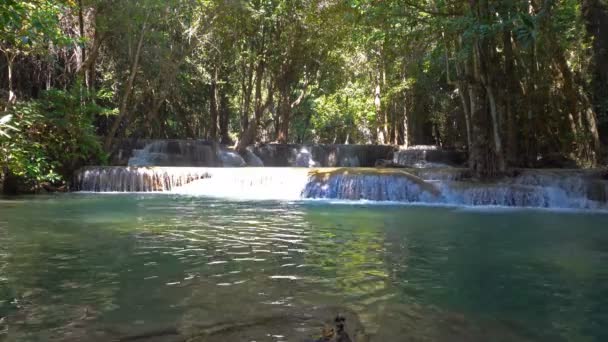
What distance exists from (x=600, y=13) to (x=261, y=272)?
15.5m

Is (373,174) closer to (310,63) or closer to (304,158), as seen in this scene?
(304,158)

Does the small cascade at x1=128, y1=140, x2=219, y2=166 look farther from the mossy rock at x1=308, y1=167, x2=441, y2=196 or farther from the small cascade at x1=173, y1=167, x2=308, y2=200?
the mossy rock at x1=308, y1=167, x2=441, y2=196

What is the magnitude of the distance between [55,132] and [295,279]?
14.1m

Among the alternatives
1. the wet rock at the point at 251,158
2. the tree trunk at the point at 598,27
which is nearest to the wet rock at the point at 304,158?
the wet rock at the point at 251,158

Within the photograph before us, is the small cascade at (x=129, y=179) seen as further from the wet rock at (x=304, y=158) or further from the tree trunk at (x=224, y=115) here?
the tree trunk at (x=224, y=115)

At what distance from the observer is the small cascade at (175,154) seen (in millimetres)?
25036

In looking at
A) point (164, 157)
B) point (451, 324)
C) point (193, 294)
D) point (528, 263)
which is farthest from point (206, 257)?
point (164, 157)

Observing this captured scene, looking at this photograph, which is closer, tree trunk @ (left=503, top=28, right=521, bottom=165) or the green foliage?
the green foliage

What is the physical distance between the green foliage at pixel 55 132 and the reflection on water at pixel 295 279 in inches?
222

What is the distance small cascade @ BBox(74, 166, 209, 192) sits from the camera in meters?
18.3

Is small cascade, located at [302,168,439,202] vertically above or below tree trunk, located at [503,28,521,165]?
below

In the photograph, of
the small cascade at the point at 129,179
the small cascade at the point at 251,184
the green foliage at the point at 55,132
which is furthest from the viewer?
the small cascade at the point at 129,179

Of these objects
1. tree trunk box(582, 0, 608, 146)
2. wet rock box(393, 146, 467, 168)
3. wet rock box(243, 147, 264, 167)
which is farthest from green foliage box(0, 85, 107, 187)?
tree trunk box(582, 0, 608, 146)

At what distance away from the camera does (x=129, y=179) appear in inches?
722
